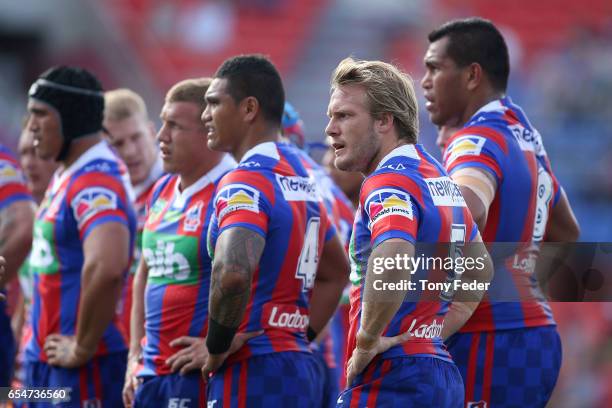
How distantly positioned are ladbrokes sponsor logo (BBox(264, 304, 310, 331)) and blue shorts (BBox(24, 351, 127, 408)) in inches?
63.9

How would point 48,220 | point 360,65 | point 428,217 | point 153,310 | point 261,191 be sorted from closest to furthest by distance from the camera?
point 428,217 → point 360,65 → point 261,191 → point 153,310 → point 48,220

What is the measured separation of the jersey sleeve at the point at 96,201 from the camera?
628 centimetres

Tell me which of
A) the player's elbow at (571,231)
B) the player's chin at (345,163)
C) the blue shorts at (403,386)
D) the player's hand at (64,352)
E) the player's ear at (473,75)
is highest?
the player's ear at (473,75)

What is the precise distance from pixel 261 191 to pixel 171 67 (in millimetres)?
17342

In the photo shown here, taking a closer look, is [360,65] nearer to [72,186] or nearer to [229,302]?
[229,302]

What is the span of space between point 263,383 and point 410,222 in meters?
1.34

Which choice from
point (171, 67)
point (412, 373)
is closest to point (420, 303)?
point (412, 373)

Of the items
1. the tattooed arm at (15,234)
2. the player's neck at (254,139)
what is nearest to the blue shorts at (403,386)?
the player's neck at (254,139)

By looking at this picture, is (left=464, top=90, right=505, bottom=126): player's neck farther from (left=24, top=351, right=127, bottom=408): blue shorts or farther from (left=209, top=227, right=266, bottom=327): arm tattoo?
(left=24, top=351, right=127, bottom=408): blue shorts

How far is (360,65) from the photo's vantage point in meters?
4.82

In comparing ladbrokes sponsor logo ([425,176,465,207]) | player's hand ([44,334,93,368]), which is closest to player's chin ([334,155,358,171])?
ladbrokes sponsor logo ([425,176,465,207])

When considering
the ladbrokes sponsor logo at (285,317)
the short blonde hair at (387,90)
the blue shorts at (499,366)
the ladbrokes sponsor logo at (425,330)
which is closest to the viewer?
the ladbrokes sponsor logo at (425,330)

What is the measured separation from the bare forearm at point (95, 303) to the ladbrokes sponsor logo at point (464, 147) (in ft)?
6.52

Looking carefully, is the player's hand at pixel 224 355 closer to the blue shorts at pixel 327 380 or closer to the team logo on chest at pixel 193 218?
the blue shorts at pixel 327 380
